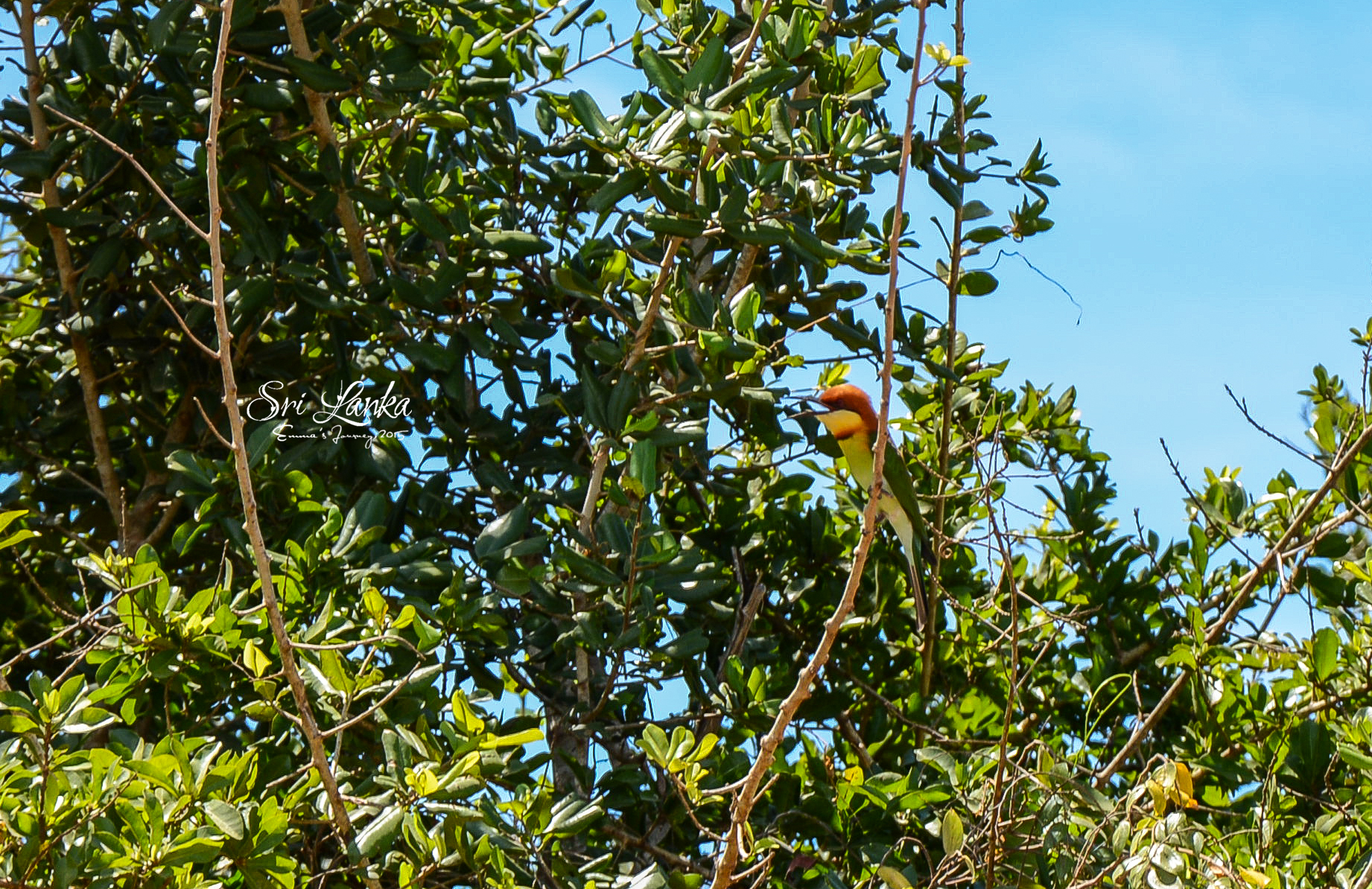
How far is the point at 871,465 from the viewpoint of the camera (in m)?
3.24

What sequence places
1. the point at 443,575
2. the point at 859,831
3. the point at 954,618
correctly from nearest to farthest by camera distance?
the point at 443,575
the point at 859,831
the point at 954,618

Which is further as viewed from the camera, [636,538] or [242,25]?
[242,25]

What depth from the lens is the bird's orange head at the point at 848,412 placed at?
3.28m

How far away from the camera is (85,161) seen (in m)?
3.17

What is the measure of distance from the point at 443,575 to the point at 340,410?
644 millimetres

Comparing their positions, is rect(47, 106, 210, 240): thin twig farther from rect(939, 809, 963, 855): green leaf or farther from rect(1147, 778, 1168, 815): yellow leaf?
rect(1147, 778, 1168, 815): yellow leaf

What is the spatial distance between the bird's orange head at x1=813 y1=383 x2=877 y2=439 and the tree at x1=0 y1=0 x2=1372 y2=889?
118 millimetres

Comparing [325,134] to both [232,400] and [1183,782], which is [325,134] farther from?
[1183,782]

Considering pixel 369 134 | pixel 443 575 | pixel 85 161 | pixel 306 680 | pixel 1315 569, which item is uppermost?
pixel 369 134

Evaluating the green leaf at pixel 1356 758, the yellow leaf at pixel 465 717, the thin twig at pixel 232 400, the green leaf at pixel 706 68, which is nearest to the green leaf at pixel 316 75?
the green leaf at pixel 706 68

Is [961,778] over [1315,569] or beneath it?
beneath

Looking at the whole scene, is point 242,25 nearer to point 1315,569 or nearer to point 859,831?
point 859,831

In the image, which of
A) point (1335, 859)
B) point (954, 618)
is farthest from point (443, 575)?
point (1335, 859)

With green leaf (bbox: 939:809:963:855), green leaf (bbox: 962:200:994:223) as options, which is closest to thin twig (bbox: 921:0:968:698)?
green leaf (bbox: 962:200:994:223)
